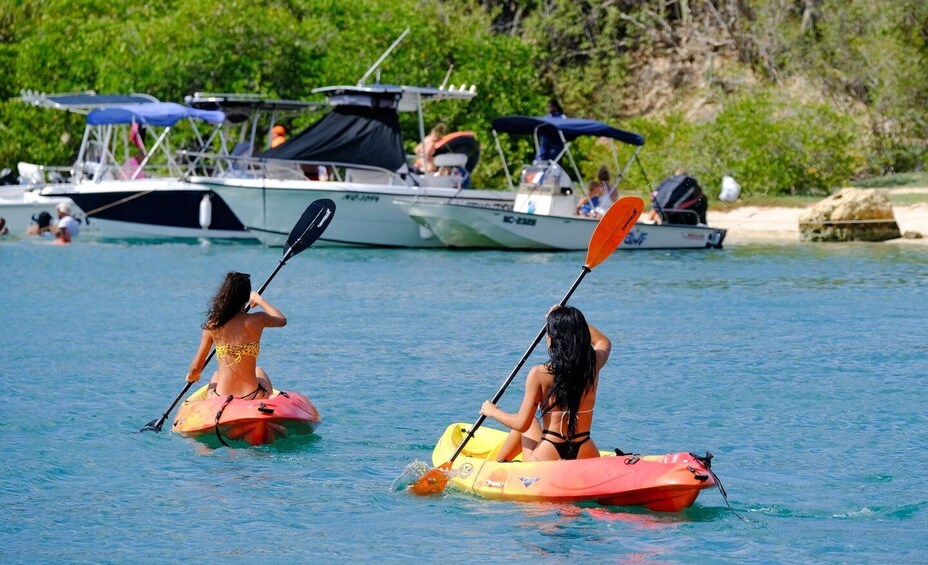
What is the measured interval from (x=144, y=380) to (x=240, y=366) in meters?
3.30

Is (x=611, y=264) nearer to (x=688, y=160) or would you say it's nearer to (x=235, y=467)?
(x=688, y=160)

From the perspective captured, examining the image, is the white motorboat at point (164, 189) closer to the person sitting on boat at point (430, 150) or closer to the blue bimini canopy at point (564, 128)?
the person sitting on boat at point (430, 150)

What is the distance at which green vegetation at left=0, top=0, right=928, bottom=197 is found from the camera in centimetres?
3002

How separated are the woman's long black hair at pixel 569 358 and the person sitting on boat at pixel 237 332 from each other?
2371 millimetres

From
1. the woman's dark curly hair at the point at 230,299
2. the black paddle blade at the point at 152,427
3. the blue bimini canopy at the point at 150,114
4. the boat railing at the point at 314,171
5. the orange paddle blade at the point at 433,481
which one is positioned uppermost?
the blue bimini canopy at the point at 150,114

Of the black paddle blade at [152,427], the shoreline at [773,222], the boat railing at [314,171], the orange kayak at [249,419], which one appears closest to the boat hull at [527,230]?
the boat railing at [314,171]

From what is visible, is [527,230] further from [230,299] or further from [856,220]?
[230,299]

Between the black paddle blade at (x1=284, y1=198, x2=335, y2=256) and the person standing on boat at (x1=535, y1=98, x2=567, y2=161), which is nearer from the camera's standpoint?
the black paddle blade at (x1=284, y1=198, x2=335, y2=256)

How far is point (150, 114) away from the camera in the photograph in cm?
2703

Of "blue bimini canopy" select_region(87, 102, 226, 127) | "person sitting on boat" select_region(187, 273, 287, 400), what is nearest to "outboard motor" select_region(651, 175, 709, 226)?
"blue bimini canopy" select_region(87, 102, 226, 127)

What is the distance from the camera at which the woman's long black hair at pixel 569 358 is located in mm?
→ 7371

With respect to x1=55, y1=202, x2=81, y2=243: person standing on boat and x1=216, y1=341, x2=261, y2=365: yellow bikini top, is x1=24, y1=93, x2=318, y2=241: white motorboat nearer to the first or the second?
x1=55, y1=202, x2=81, y2=243: person standing on boat

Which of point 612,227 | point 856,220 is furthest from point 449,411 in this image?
point 856,220

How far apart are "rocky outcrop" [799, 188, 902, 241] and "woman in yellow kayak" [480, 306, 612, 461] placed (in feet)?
63.1
